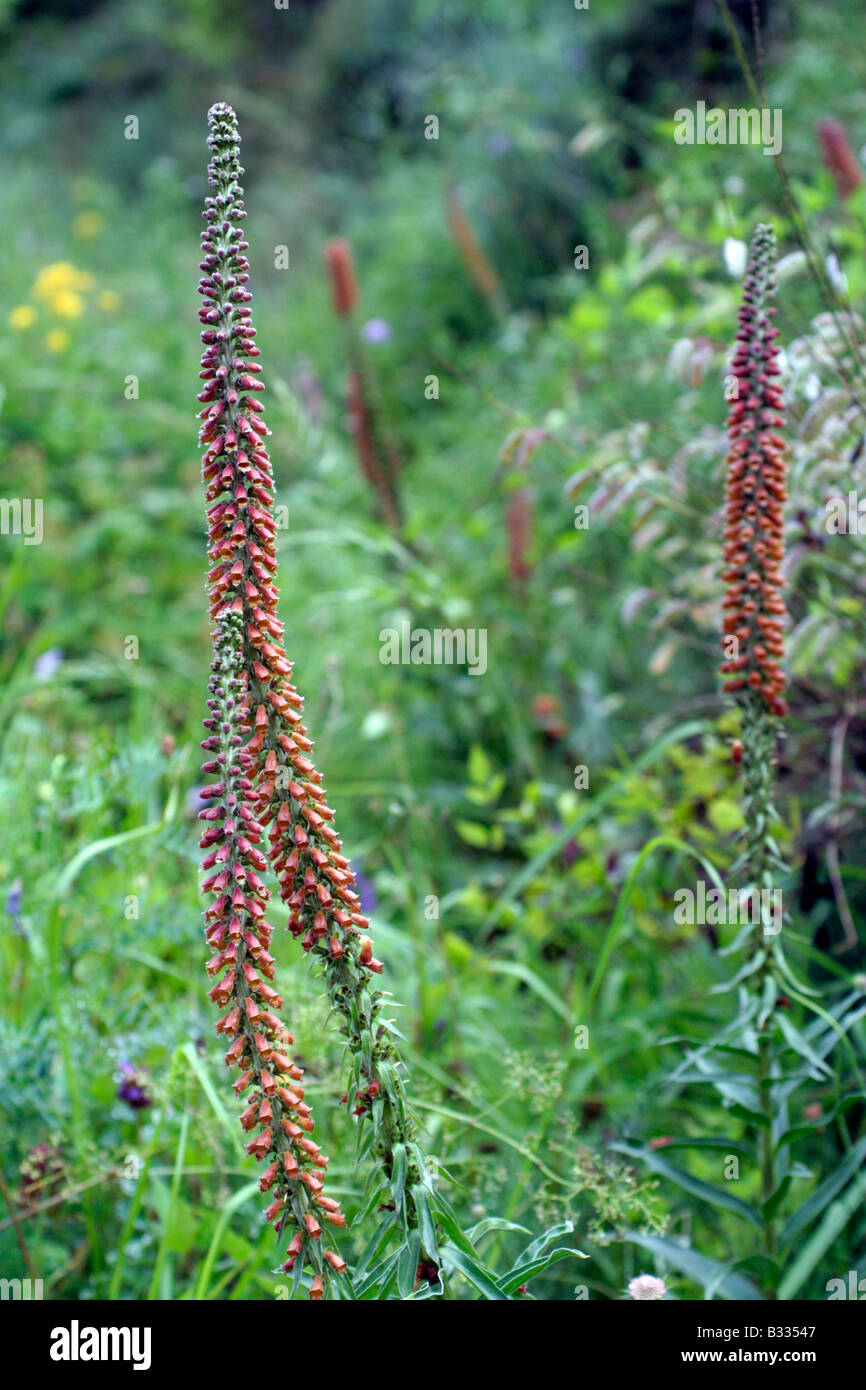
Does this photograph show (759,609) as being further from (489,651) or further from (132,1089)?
(489,651)

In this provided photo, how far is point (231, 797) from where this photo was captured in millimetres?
1503

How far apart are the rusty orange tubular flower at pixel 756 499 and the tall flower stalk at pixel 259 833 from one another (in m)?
0.86

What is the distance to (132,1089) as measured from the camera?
101 inches

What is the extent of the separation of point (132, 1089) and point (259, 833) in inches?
51.9

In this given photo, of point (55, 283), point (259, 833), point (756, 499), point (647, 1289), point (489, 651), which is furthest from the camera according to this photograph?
point (55, 283)

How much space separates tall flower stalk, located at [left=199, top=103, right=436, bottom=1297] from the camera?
59.1 inches

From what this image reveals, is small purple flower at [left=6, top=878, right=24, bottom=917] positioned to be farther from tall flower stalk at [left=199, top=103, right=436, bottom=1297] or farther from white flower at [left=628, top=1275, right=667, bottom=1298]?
white flower at [left=628, top=1275, right=667, bottom=1298]

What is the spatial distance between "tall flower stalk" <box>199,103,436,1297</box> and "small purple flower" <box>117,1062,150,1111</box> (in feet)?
3.54

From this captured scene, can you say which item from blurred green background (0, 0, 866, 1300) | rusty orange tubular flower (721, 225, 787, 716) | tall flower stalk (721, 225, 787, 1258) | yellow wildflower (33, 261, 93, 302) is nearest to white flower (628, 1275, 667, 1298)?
blurred green background (0, 0, 866, 1300)

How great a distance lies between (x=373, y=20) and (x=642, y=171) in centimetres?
582

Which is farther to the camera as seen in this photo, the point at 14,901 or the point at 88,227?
the point at 88,227

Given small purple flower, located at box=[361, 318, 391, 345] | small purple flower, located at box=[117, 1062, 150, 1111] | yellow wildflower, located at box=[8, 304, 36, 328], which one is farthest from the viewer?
yellow wildflower, located at box=[8, 304, 36, 328]

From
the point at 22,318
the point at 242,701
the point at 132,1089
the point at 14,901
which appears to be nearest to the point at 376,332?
the point at 22,318
